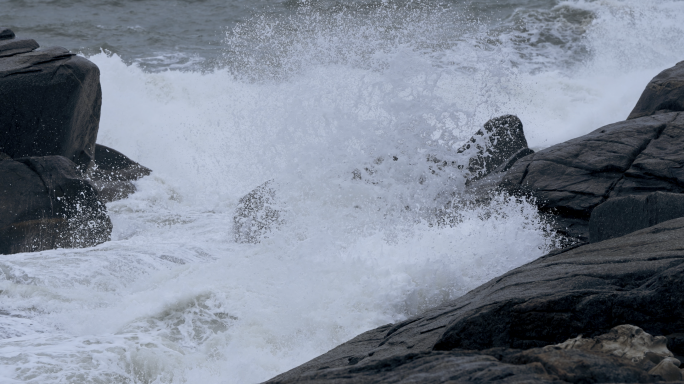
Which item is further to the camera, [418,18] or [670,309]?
[418,18]

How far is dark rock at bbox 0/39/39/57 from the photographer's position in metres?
6.64

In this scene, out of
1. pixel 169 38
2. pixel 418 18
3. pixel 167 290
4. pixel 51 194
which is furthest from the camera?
pixel 169 38

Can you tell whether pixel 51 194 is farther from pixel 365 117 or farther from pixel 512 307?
pixel 512 307

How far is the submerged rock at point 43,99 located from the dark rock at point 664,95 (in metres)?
6.32

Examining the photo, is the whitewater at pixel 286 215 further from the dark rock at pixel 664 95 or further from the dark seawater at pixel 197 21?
the dark rock at pixel 664 95

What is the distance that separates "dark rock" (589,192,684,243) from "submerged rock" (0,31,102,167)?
5.63 meters

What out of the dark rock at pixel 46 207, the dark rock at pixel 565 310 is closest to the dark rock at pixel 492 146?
the dark rock at pixel 565 310

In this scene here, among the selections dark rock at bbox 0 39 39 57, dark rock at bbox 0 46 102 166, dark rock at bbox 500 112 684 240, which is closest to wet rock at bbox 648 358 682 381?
dark rock at bbox 500 112 684 240

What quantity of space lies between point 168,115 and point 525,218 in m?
8.15

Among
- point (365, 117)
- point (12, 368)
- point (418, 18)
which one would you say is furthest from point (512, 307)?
point (418, 18)

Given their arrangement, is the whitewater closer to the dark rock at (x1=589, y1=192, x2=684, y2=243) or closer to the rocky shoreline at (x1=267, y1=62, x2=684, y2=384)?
the dark rock at (x1=589, y1=192, x2=684, y2=243)

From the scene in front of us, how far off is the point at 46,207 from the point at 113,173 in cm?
258

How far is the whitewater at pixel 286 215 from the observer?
3.75 m

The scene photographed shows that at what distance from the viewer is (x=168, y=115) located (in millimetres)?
11070
